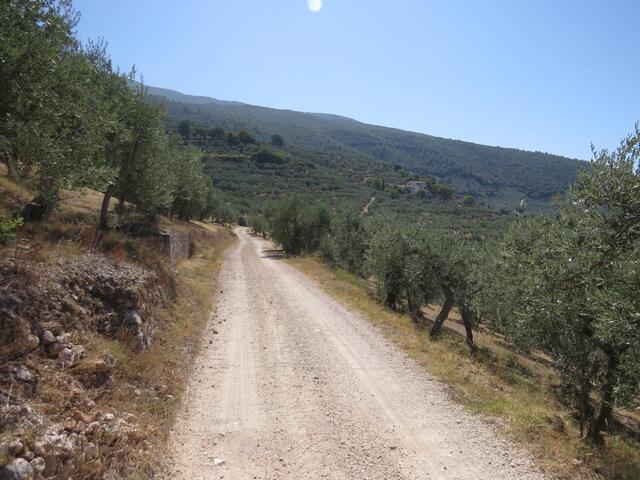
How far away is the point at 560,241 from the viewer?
8.45 metres

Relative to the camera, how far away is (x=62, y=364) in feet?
22.8

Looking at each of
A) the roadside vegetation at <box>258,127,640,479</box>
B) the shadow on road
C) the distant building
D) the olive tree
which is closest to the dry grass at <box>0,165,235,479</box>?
the roadside vegetation at <box>258,127,640,479</box>

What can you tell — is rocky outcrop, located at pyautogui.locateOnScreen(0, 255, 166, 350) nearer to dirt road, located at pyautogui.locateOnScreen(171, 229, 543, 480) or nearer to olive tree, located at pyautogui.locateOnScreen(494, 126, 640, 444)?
dirt road, located at pyautogui.locateOnScreen(171, 229, 543, 480)

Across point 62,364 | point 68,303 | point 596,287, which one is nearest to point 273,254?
point 68,303

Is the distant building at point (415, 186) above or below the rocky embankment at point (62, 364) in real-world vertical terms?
above

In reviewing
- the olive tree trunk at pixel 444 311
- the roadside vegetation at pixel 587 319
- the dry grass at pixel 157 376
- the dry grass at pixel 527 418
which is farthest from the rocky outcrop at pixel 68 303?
the olive tree trunk at pixel 444 311

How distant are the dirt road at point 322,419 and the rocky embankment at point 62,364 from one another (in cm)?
139

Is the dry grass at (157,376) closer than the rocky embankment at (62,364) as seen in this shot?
No

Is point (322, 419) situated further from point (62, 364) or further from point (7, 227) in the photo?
point (7, 227)

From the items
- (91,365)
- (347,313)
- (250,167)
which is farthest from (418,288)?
(250,167)

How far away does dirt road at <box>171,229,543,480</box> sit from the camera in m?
6.58

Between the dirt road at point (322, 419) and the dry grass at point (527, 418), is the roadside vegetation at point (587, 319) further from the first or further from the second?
the dirt road at point (322, 419)

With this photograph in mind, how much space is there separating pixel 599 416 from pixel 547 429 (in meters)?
1.19

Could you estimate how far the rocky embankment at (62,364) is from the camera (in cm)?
516
